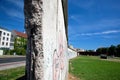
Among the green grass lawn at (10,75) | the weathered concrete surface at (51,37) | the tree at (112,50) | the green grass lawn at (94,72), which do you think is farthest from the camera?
the tree at (112,50)

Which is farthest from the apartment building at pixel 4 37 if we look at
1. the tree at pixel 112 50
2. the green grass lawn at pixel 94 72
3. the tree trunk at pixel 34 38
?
the tree trunk at pixel 34 38

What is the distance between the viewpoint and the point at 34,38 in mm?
1895

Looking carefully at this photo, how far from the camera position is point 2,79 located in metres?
8.13

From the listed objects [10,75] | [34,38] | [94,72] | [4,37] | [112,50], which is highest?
[4,37]

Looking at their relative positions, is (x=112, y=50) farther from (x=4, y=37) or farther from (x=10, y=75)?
(x=10, y=75)

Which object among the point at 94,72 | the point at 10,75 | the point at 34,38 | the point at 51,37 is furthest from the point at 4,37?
the point at 34,38

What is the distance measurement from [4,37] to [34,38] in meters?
77.5

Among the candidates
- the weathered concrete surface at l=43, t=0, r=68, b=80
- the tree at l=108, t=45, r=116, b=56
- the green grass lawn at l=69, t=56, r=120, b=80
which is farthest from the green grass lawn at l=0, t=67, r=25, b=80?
the tree at l=108, t=45, r=116, b=56

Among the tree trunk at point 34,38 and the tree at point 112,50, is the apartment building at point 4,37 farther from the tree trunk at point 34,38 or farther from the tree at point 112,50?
the tree trunk at point 34,38

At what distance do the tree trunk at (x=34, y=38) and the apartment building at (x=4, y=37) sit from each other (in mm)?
74378

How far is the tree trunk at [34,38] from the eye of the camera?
1.86 meters

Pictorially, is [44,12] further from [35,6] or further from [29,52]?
[29,52]

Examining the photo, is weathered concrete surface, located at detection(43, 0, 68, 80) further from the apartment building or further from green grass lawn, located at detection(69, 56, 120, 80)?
the apartment building

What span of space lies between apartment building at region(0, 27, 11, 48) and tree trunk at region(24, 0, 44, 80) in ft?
244
